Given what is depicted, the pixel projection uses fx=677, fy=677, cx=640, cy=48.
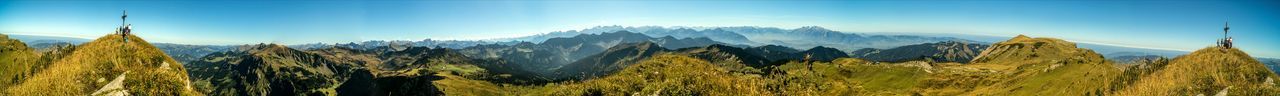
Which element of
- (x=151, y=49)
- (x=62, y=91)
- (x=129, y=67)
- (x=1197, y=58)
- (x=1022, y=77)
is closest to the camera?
(x=62, y=91)

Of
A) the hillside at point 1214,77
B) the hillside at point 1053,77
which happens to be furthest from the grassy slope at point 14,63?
the hillside at point 1053,77

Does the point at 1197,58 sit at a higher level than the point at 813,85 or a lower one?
higher

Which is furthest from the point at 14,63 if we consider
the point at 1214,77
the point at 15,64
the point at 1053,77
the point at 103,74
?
the point at 1053,77

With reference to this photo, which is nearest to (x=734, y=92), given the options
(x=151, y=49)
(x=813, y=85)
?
(x=813, y=85)

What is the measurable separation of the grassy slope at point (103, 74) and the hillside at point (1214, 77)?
10434 centimetres

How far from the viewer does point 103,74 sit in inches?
2333

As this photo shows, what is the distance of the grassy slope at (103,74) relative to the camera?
181ft

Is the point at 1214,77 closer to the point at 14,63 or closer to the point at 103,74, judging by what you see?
the point at 103,74

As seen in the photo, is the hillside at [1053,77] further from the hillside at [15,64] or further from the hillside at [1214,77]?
the hillside at [15,64]

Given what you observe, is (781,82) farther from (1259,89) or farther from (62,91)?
(62,91)

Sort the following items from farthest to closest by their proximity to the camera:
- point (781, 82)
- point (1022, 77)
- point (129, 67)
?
point (781, 82) → point (1022, 77) → point (129, 67)

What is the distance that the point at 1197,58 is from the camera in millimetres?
83375

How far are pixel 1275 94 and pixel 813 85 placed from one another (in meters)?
123

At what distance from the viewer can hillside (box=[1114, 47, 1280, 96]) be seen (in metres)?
73.6
